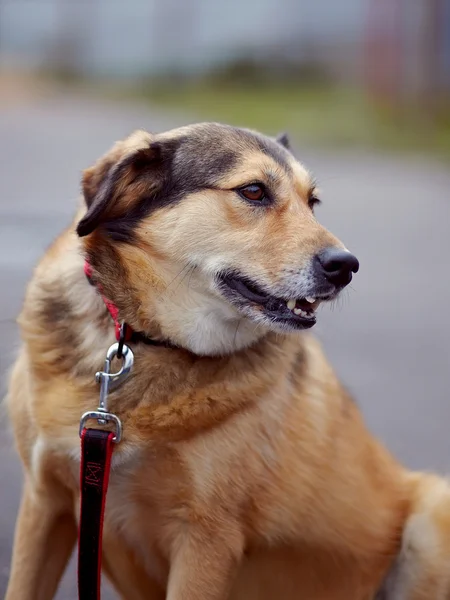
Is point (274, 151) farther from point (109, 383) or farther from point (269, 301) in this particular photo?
point (109, 383)

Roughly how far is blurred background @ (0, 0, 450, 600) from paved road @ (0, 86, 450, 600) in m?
0.02

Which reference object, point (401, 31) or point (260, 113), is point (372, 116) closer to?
point (260, 113)

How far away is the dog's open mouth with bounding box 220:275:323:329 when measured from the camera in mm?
2973

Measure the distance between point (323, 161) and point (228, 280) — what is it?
10491mm

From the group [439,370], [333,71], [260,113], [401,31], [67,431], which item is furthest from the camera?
[333,71]

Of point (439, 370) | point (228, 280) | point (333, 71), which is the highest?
A: point (228, 280)

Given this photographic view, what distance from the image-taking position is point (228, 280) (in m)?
3.01

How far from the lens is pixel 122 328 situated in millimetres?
3000

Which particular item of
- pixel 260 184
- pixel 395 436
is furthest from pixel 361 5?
pixel 260 184

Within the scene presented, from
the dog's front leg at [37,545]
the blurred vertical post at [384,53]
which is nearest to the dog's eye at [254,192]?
the dog's front leg at [37,545]

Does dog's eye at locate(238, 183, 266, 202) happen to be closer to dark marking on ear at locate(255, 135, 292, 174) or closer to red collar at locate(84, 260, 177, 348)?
dark marking on ear at locate(255, 135, 292, 174)

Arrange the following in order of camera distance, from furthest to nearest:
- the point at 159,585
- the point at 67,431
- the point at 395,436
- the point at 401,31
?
the point at 401,31, the point at 395,436, the point at 159,585, the point at 67,431

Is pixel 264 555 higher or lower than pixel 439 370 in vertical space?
higher

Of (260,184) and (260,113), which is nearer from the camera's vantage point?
(260,184)
